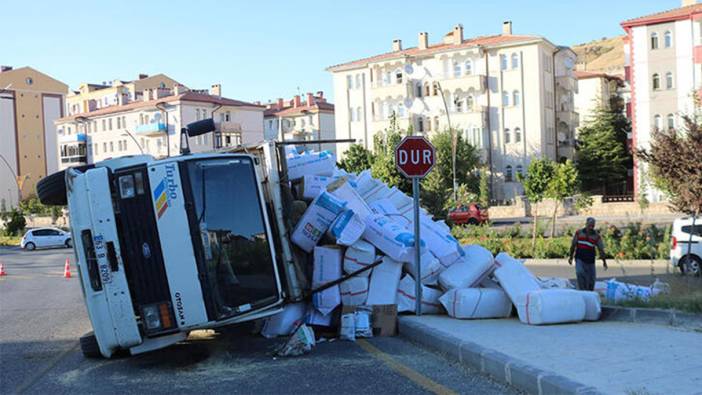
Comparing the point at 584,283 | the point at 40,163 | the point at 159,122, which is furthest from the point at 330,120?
the point at 584,283

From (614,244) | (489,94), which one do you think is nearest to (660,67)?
(489,94)

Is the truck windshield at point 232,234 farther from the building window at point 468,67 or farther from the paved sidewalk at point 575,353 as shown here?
the building window at point 468,67

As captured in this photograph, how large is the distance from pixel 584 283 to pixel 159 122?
267 ft

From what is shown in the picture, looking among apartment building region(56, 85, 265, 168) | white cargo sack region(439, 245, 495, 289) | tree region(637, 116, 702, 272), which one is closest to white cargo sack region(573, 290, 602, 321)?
Answer: white cargo sack region(439, 245, 495, 289)

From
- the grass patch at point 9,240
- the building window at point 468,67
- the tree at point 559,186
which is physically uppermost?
the building window at point 468,67

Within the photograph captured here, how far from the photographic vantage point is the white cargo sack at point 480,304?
9.83m

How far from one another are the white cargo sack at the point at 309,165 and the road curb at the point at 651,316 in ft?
15.2

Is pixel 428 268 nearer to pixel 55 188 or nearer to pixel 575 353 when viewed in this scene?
pixel 575 353

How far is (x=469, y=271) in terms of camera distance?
1045 cm

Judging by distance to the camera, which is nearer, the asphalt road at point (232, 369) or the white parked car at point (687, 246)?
the asphalt road at point (232, 369)

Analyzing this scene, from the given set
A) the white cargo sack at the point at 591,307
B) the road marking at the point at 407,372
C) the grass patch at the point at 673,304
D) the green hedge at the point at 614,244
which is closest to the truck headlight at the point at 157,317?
the road marking at the point at 407,372

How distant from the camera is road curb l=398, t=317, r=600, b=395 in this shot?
5.98 meters

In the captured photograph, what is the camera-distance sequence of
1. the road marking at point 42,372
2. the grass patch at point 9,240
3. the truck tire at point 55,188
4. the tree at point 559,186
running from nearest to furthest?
the road marking at point 42,372, the truck tire at point 55,188, the tree at point 559,186, the grass patch at point 9,240

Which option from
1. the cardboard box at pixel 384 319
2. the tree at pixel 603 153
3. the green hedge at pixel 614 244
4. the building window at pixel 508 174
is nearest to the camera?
the cardboard box at pixel 384 319
